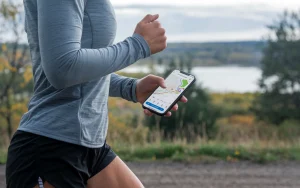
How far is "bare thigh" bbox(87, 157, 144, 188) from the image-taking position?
173 centimetres

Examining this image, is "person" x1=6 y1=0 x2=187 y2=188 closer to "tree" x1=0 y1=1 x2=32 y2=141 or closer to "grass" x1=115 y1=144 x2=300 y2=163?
"grass" x1=115 y1=144 x2=300 y2=163

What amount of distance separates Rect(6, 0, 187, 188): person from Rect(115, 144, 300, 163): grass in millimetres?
4412

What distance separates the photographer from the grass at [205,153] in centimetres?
595

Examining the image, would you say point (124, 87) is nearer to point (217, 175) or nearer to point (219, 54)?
point (217, 175)

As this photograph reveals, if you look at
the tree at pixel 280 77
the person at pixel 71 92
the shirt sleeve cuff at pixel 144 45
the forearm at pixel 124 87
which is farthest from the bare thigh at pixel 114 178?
the tree at pixel 280 77

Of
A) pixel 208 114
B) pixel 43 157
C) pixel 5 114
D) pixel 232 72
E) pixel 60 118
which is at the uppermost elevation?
pixel 60 118

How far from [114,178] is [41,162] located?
373mm

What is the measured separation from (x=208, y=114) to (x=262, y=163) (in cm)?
1764

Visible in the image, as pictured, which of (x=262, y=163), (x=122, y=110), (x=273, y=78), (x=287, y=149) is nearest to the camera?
(x=262, y=163)

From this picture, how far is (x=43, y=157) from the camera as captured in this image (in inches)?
58.5

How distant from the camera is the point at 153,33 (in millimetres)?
1524

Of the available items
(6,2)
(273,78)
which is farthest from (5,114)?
(273,78)

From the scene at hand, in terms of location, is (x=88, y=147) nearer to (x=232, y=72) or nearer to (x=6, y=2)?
(x=6, y=2)

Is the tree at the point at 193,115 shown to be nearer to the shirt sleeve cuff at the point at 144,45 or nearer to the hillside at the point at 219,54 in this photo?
the hillside at the point at 219,54
